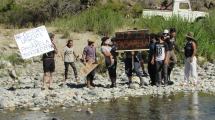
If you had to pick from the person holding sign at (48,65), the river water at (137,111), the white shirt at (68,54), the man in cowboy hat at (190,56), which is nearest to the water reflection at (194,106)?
the river water at (137,111)

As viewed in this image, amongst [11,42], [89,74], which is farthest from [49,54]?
[11,42]

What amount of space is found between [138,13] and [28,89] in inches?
816

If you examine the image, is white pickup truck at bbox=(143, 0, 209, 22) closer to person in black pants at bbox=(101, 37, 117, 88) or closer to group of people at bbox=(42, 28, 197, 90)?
group of people at bbox=(42, 28, 197, 90)

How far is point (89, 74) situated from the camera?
20.5 metres

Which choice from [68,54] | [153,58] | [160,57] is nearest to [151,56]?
[153,58]

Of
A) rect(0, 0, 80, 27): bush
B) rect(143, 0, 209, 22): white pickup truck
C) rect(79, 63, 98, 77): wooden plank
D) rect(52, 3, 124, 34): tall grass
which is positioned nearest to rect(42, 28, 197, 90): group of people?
rect(79, 63, 98, 77): wooden plank

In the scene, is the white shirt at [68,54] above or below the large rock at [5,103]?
above

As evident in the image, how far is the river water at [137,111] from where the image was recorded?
15.3 metres

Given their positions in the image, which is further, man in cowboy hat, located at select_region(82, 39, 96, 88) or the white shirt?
the white shirt

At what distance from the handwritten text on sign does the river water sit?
3.29m

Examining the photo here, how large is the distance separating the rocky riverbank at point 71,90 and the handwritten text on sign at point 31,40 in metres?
1.17

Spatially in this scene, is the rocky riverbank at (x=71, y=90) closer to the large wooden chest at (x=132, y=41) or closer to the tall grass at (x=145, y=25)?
the large wooden chest at (x=132, y=41)

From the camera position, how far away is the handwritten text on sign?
20016 mm

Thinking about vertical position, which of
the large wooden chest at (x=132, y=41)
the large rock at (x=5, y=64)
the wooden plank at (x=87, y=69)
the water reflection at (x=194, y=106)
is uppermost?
the large wooden chest at (x=132, y=41)
